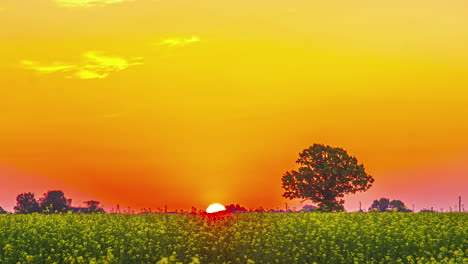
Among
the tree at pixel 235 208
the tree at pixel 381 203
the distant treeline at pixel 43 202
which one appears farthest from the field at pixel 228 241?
the tree at pixel 381 203

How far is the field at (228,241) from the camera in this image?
27.2 metres

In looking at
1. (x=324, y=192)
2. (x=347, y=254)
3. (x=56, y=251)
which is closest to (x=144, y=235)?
(x=56, y=251)

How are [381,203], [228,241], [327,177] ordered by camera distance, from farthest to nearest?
[381,203] < [327,177] < [228,241]

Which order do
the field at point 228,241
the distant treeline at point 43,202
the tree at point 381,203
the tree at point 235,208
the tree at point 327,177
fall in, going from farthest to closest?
the tree at point 381,203 < the distant treeline at point 43,202 < the tree at point 327,177 < the tree at point 235,208 < the field at point 228,241

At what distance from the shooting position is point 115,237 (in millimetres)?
29594

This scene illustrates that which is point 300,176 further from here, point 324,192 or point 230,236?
point 230,236

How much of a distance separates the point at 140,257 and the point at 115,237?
8.67 feet

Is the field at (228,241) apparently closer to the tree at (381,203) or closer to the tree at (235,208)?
the tree at (235,208)

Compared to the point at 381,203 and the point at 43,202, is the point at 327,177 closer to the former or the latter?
the point at 43,202

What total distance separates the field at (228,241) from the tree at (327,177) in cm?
3948

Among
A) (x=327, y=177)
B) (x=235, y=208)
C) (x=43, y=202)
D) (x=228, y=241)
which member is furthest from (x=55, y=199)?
(x=228, y=241)

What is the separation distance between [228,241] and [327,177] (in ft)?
148

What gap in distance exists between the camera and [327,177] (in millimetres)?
73812

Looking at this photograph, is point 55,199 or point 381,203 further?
point 381,203
